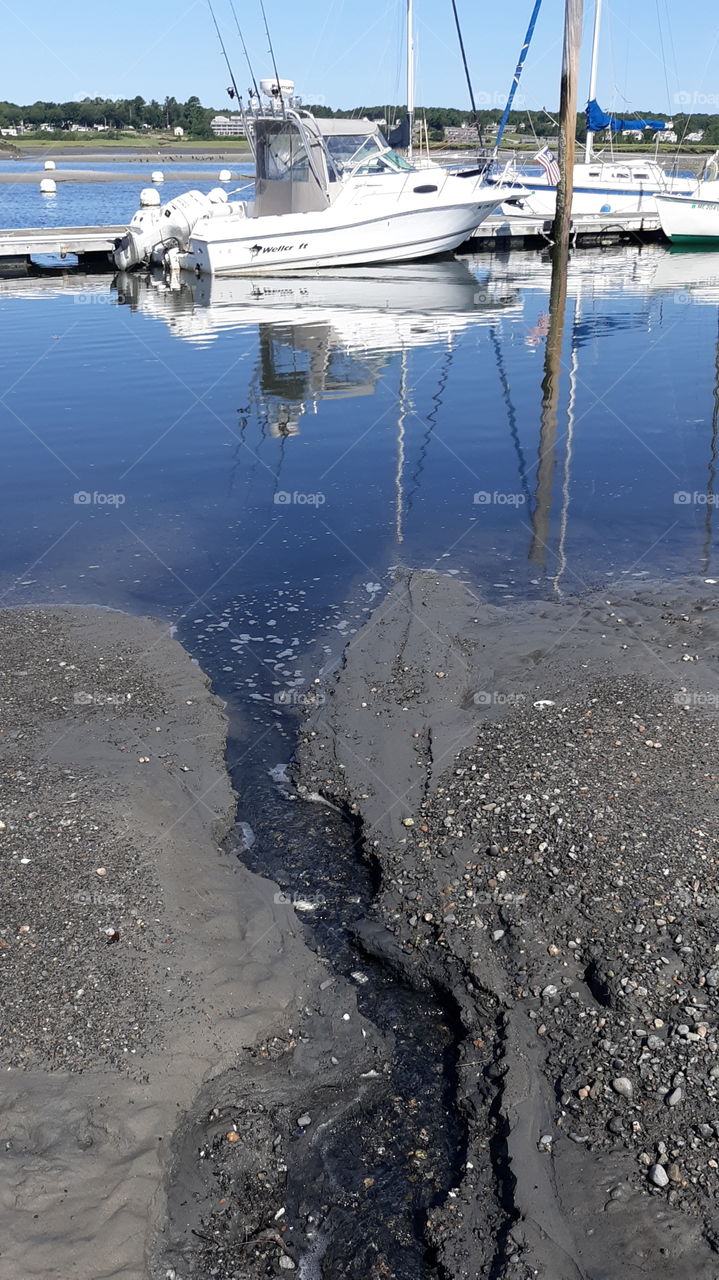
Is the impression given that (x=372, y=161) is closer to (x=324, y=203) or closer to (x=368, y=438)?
(x=324, y=203)

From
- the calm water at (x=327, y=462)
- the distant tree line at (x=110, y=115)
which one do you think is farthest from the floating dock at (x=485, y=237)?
the distant tree line at (x=110, y=115)

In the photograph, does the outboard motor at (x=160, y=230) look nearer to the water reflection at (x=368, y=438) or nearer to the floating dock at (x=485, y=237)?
the floating dock at (x=485, y=237)

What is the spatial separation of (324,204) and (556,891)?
29942mm

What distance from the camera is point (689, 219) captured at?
38719 mm

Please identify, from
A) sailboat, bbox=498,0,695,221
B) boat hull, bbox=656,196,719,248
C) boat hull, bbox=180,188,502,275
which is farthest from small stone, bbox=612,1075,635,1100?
sailboat, bbox=498,0,695,221

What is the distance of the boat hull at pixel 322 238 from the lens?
31.7 m

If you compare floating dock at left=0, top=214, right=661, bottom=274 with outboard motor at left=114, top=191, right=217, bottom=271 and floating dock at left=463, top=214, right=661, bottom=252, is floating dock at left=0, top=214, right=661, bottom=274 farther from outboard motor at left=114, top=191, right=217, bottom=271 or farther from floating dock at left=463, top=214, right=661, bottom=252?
outboard motor at left=114, top=191, right=217, bottom=271

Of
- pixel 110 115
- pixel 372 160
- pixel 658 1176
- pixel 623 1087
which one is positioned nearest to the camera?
pixel 658 1176

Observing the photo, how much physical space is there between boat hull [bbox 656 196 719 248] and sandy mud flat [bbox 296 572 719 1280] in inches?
1340

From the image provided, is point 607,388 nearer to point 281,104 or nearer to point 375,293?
point 375,293

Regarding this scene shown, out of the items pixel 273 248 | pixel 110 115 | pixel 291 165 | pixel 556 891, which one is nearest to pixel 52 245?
pixel 273 248

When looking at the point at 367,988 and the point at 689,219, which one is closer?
the point at 367,988

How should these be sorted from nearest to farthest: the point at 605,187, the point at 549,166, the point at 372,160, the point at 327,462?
the point at 327,462 → the point at 372,160 → the point at 549,166 → the point at 605,187

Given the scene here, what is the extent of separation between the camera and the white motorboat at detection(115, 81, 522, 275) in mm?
31328
